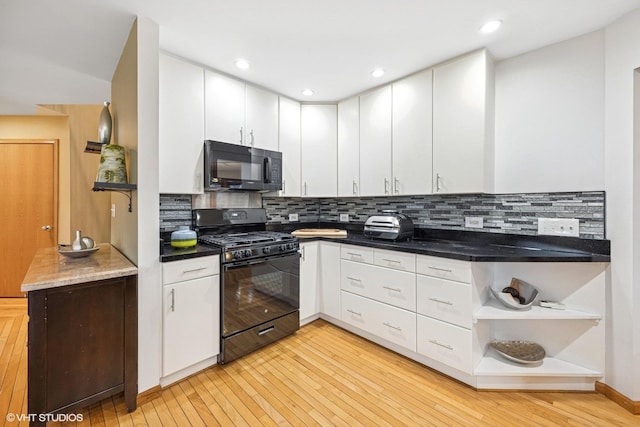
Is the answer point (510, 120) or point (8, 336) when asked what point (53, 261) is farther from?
point (510, 120)

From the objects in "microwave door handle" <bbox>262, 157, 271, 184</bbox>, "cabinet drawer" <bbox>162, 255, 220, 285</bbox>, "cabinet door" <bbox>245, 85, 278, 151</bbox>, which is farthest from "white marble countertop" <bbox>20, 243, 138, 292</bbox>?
"cabinet door" <bbox>245, 85, 278, 151</bbox>

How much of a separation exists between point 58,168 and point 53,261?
8.67ft

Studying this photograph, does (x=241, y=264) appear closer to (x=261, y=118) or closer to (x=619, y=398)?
(x=261, y=118)

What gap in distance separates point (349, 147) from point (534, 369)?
91.7 inches

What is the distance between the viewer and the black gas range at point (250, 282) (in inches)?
83.2

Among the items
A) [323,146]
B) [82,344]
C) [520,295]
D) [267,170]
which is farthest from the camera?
[323,146]

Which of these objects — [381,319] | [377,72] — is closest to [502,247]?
[381,319]

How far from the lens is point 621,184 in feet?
5.65

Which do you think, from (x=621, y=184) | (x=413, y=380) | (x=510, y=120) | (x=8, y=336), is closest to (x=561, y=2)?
(x=510, y=120)

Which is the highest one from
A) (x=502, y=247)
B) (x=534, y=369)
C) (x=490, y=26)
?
(x=490, y=26)

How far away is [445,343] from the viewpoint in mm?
1966

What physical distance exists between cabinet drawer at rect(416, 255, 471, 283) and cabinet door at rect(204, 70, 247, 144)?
1844mm

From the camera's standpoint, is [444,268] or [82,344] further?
[444,268]

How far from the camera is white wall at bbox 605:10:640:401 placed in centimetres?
166
